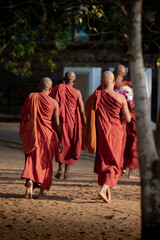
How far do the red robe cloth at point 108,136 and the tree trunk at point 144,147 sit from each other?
233 centimetres

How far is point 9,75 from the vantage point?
25938 millimetres

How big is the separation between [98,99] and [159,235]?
2972 millimetres

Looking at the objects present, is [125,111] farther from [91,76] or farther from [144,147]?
[91,76]

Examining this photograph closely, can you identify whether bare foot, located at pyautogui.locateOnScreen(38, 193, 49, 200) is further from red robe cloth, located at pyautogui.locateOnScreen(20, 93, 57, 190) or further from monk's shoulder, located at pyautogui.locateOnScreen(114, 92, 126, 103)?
monk's shoulder, located at pyautogui.locateOnScreen(114, 92, 126, 103)

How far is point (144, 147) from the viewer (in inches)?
160

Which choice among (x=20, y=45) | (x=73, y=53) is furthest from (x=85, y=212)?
(x=73, y=53)

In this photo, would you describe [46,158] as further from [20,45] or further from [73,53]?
[73,53]

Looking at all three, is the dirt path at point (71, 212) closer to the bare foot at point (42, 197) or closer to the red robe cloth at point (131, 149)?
the bare foot at point (42, 197)

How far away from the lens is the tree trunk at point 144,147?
4.02 meters

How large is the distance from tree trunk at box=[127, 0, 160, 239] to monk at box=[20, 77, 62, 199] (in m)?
2.64

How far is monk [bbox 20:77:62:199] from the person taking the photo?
21.2 feet

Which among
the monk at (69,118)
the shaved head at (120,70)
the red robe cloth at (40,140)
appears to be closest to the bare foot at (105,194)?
the red robe cloth at (40,140)

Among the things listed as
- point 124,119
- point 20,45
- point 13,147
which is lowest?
point 13,147

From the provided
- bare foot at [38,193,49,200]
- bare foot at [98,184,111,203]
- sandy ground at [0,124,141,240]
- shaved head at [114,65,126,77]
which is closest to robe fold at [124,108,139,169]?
sandy ground at [0,124,141,240]
